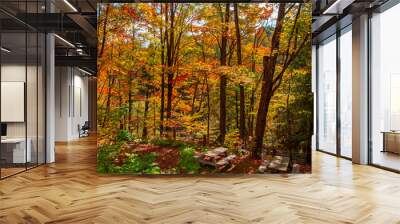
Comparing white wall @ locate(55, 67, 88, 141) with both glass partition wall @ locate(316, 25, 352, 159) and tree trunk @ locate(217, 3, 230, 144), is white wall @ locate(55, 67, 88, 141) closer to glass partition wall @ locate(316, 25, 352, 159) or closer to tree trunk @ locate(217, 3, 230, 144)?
glass partition wall @ locate(316, 25, 352, 159)

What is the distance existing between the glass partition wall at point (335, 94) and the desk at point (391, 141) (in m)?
1.58

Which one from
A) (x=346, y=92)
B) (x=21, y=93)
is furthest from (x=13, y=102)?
(x=346, y=92)

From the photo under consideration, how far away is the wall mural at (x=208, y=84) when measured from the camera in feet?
24.5

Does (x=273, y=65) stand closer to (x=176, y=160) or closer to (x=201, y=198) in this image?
(x=176, y=160)

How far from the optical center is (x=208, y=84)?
24.6 feet

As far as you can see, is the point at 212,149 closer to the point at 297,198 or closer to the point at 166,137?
the point at 166,137

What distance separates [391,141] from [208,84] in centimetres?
392

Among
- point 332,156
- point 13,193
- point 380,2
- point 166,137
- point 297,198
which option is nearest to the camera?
point 297,198

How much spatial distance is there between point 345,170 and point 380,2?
349 cm

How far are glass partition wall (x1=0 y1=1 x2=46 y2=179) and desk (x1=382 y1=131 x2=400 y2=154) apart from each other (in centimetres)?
730

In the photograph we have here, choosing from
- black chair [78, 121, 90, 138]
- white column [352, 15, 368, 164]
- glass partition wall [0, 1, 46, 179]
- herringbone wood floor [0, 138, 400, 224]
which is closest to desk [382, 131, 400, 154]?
herringbone wood floor [0, 138, 400, 224]

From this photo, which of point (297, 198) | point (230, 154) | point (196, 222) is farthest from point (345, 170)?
point (196, 222)

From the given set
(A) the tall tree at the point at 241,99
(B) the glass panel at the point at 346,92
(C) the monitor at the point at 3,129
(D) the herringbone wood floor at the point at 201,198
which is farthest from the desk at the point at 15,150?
(B) the glass panel at the point at 346,92

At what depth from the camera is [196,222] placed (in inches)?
167
